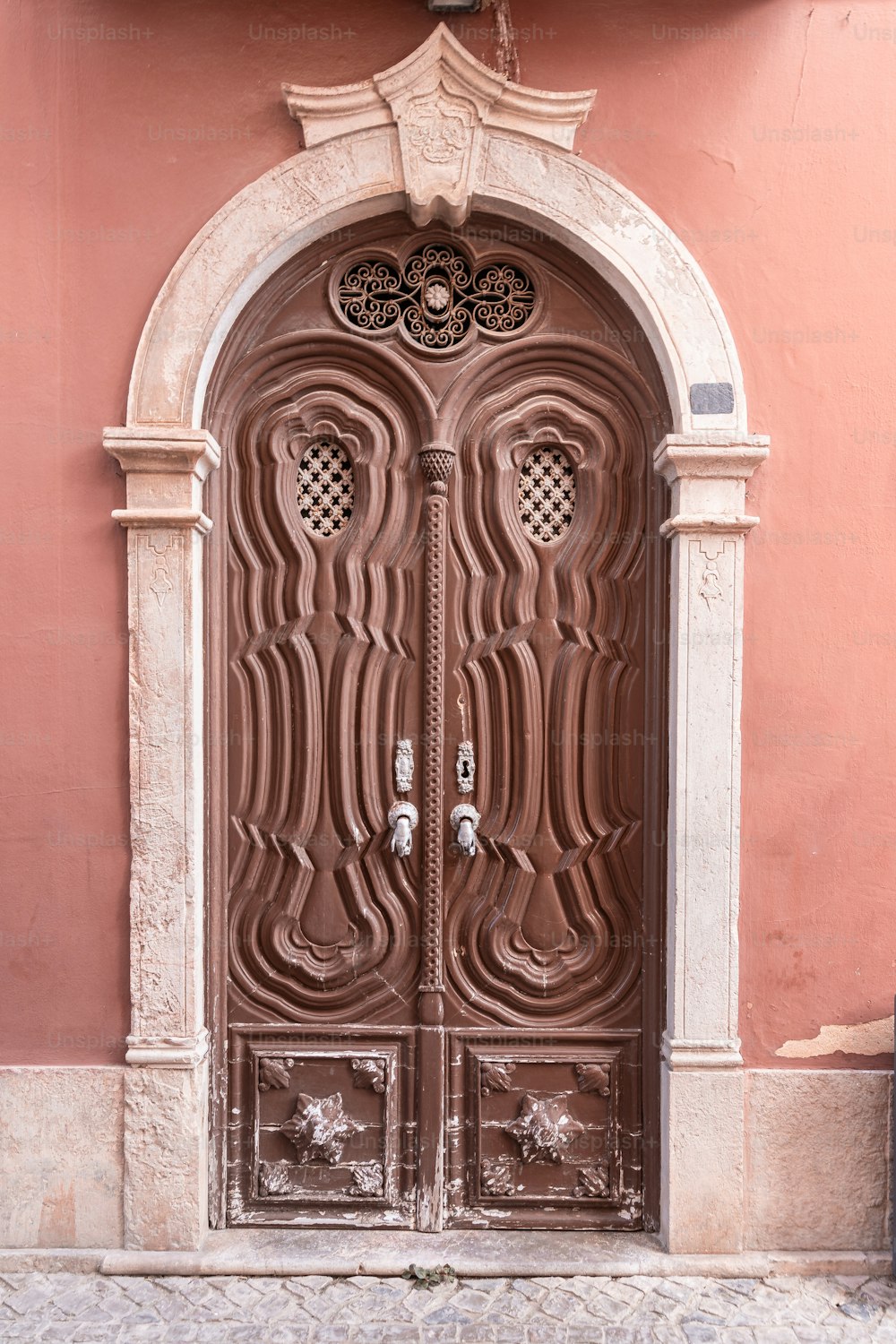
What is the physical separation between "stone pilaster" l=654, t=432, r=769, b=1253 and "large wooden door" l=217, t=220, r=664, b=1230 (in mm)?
156

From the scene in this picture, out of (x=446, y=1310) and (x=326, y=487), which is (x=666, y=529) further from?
(x=446, y=1310)

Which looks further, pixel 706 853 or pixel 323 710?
pixel 323 710

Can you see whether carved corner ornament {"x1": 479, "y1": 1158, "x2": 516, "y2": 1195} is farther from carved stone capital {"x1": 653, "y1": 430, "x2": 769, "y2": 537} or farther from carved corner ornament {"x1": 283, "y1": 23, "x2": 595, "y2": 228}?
carved corner ornament {"x1": 283, "y1": 23, "x2": 595, "y2": 228}

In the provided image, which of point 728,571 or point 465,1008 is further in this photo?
point 465,1008

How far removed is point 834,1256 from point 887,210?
11.4 feet

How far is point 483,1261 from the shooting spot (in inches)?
119

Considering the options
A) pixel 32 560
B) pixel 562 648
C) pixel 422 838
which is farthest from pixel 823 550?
pixel 32 560

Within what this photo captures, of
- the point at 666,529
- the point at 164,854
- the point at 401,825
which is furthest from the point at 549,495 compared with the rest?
the point at 164,854

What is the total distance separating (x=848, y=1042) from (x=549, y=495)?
2.14 meters

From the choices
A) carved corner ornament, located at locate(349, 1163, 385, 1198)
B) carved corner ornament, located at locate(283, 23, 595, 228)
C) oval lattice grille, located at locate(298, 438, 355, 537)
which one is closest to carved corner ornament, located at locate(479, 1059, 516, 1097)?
carved corner ornament, located at locate(349, 1163, 385, 1198)

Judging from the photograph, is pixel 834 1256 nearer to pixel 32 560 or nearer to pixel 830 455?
pixel 830 455

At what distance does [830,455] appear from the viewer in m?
3.10

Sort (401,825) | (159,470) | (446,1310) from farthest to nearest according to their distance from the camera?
(401,825) → (159,470) → (446,1310)

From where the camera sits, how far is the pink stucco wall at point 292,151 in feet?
10.0
